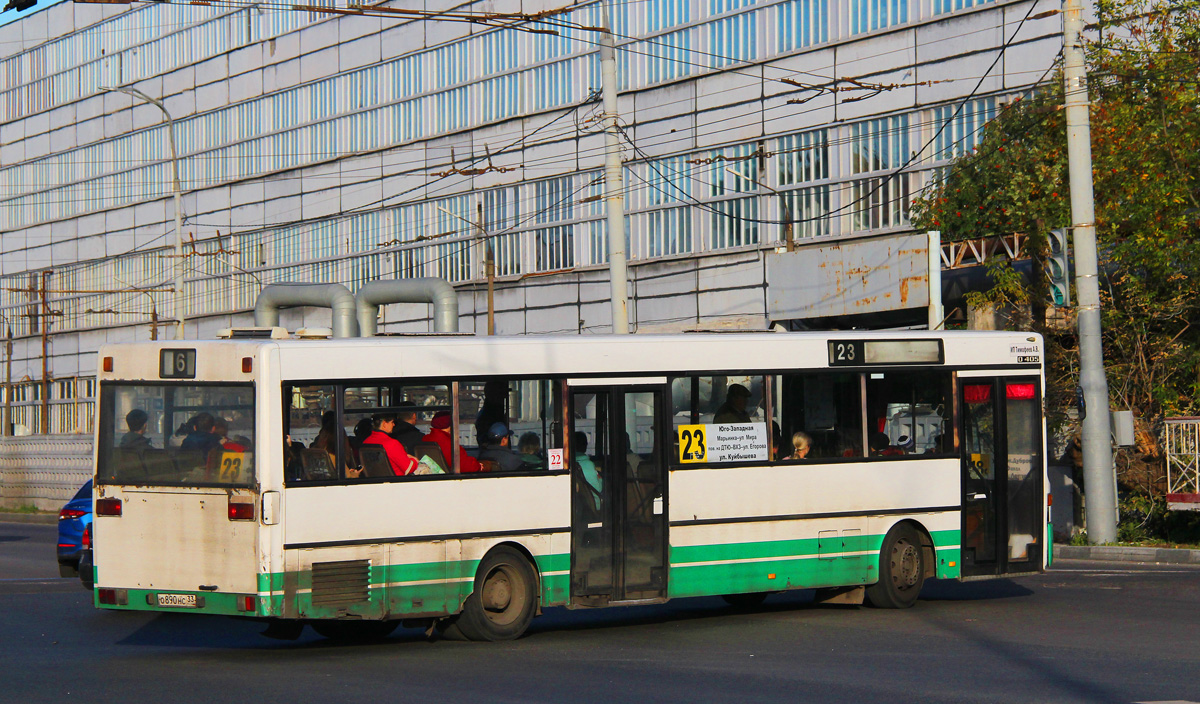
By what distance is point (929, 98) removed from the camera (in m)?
37.4

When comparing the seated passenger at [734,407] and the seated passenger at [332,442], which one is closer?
the seated passenger at [332,442]

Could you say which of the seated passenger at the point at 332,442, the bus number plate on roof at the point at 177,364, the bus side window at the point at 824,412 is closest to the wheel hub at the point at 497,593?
the seated passenger at the point at 332,442

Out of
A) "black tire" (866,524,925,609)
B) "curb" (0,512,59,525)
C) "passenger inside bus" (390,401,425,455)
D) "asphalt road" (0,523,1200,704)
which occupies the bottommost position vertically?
"curb" (0,512,59,525)

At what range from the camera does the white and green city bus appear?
12078 mm

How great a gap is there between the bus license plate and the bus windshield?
0.86 meters

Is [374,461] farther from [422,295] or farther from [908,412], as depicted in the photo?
[422,295]

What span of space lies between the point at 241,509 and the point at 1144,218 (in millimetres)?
16736

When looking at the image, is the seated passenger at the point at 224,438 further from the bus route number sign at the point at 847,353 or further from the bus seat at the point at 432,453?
the bus route number sign at the point at 847,353

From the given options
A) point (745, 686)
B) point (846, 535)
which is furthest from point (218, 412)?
point (846, 535)

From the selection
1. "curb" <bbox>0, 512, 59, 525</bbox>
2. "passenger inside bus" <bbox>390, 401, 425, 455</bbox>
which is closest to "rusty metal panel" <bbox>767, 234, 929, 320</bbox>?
"passenger inside bus" <bbox>390, 401, 425, 455</bbox>

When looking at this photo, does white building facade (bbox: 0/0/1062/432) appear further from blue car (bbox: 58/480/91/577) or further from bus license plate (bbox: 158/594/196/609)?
bus license plate (bbox: 158/594/196/609)

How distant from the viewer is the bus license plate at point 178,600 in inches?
Answer: 473

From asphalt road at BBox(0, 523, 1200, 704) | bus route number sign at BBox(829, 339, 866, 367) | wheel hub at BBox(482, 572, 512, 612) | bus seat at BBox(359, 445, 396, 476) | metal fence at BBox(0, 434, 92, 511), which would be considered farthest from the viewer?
metal fence at BBox(0, 434, 92, 511)

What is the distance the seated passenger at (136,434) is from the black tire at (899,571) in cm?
691
